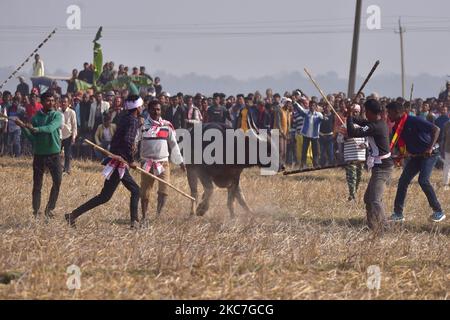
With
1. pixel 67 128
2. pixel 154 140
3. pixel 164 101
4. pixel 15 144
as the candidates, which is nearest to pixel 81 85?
pixel 15 144

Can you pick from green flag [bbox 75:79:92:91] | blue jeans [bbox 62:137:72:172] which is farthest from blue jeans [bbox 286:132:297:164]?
blue jeans [bbox 62:137:72:172]

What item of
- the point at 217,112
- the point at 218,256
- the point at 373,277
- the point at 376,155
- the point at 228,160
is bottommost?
the point at 373,277

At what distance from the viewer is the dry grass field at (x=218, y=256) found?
348 inches

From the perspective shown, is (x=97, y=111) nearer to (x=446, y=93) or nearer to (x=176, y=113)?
(x=176, y=113)

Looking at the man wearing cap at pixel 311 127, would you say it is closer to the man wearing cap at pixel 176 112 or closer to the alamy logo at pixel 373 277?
the man wearing cap at pixel 176 112

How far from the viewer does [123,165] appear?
12453mm

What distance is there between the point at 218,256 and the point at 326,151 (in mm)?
14707

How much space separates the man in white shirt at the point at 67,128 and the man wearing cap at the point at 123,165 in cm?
434

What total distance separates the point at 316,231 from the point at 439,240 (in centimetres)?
156

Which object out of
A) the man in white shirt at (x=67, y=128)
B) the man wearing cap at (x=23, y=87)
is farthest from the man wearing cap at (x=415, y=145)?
the man wearing cap at (x=23, y=87)

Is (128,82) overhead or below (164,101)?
overhead

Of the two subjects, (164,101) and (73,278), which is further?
(164,101)

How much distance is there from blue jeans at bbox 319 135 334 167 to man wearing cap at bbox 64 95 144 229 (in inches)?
466

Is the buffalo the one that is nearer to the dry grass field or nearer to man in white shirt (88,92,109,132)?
the dry grass field
